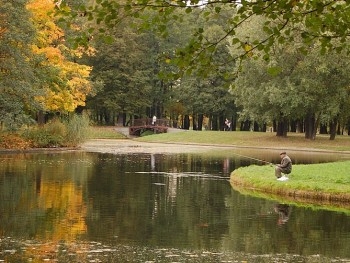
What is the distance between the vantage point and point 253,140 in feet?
218

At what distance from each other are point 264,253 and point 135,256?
2890 mm

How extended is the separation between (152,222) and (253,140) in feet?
158

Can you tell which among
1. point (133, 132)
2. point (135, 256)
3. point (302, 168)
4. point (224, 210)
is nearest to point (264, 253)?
point (135, 256)

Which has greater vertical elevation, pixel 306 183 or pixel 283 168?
pixel 283 168

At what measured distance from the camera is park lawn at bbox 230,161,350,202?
24656 mm

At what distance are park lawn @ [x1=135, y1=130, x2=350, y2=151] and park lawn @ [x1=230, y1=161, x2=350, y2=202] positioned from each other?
30683 millimetres

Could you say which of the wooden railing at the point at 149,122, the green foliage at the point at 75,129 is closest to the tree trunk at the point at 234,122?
the wooden railing at the point at 149,122

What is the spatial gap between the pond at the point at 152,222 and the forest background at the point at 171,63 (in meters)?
3.88

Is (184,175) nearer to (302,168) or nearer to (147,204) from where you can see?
(302,168)

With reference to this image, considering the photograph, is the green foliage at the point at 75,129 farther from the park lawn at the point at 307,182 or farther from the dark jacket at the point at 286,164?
the dark jacket at the point at 286,164

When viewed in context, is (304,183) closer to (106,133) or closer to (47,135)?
(47,135)

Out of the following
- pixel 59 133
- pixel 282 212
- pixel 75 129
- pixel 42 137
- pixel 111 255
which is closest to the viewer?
pixel 111 255

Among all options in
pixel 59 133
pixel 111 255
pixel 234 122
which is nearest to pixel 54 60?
pixel 59 133

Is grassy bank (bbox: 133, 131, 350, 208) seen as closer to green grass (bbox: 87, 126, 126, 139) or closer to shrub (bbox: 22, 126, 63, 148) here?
shrub (bbox: 22, 126, 63, 148)
